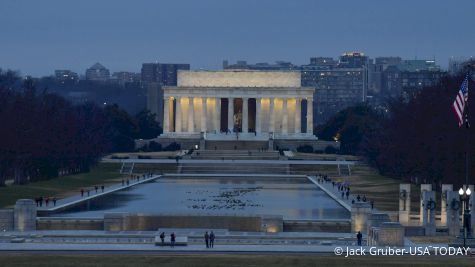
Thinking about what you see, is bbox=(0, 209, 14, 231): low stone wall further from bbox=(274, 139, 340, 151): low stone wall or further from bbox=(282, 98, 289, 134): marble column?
bbox=(282, 98, 289, 134): marble column

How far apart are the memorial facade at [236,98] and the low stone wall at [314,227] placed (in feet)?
308

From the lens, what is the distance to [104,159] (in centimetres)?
13188

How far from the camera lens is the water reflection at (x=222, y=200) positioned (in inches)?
2884

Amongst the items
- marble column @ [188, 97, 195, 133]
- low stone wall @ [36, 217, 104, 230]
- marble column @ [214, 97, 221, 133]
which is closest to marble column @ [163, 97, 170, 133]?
marble column @ [188, 97, 195, 133]

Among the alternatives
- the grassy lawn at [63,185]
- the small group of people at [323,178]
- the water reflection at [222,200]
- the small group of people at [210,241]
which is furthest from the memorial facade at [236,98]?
the small group of people at [210,241]

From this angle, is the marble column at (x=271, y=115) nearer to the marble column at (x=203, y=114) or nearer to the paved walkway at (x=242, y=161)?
the marble column at (x=203, y=114)

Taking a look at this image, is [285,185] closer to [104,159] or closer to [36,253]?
[104,159]

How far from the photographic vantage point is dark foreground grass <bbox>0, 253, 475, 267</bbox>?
154 feet

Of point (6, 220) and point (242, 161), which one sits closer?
point (6, 220)

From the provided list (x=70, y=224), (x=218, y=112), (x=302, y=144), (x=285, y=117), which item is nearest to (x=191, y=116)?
(x=218, y=112)

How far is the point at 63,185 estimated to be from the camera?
9981cm

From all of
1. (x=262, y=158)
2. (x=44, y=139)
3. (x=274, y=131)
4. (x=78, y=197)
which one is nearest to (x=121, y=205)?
(x=78, y=197)

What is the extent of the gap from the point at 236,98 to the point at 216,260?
115 metres

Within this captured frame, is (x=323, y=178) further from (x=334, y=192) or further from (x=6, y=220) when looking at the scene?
(x=6, y=220)
